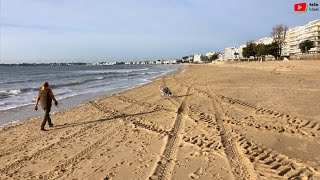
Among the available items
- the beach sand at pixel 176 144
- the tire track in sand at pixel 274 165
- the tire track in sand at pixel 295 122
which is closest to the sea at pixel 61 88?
the beach sand at pixel 176 144

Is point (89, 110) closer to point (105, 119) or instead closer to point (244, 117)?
point (105, 119)

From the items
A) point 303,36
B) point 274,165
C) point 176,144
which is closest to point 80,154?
point 176,144

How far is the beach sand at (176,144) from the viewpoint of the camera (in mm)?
5223

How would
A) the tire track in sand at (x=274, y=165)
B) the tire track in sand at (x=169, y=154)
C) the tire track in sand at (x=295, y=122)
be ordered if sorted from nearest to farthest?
the tire track in sand at (x=274, y=165) < the tire track in sand at (x=169, y=154) < the tire track in sand at (x=295, y=122)

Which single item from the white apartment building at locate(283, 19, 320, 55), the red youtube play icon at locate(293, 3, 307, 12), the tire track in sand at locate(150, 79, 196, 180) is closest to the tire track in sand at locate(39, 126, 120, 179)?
the tire track in sand at locate(150, 79, 196, 180)

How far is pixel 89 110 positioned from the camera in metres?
12.7

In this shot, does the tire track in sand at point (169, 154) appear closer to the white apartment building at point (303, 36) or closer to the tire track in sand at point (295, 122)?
the tire track in sand at point (295, 122)

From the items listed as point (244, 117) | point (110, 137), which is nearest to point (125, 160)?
point (110, 137)

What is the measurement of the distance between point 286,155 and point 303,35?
4652 inches

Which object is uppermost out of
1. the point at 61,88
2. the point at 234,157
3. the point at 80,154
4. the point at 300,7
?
the point at 300,7

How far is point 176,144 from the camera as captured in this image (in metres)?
6.71

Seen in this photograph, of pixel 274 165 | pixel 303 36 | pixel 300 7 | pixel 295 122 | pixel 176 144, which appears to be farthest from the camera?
pixel 303 36

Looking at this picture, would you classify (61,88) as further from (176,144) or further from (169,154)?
(169,154)

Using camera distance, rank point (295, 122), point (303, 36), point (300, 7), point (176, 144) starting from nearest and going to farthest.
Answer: point (176, 144) < point (295, 122) < point (300, 7) < point (303, 36)
